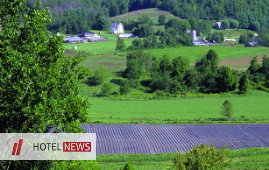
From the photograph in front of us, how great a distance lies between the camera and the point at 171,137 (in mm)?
25281

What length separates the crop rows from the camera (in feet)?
76.0

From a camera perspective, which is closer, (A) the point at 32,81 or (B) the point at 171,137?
(A) the point at 32,81

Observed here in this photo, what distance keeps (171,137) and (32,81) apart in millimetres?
18995

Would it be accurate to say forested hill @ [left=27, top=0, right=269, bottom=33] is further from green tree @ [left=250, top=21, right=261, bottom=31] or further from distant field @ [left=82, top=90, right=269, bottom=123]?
distant field @ [left=82, top=90, right=269, bottom=123]

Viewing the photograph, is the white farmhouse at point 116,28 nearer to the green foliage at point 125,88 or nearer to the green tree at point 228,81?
the green foliage at point 125,88

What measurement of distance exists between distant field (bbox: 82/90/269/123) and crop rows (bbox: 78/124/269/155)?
3286mm

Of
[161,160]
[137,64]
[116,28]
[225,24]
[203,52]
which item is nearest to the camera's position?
[161,160]

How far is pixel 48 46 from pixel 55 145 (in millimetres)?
2304

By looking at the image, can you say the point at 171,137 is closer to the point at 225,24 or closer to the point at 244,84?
the point at 244,84

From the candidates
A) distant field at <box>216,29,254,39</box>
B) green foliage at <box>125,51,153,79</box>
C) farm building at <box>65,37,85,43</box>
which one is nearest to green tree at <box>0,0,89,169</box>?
green foliage at <box>125,51,153,79</box>

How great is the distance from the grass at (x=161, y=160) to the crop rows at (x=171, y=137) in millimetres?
887

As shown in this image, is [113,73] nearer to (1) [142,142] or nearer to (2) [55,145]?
(1) [142,142]

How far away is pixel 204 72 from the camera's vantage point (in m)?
44.7

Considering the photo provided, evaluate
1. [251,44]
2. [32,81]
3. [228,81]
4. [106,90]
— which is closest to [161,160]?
[32,81]
